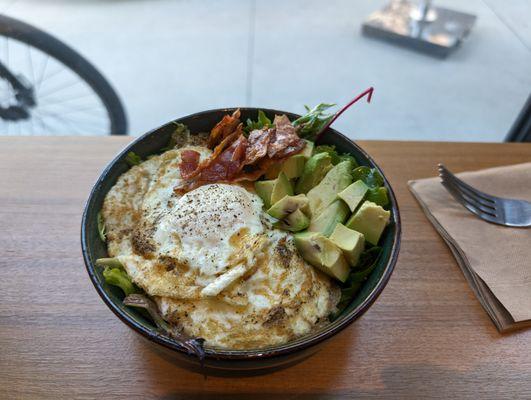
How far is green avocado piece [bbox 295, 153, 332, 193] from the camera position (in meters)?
1.21

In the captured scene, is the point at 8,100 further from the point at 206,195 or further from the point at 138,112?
the point at 206,195

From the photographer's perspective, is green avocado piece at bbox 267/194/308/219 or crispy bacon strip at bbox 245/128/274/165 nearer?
green avocado piece at bbox 267/194/308/219

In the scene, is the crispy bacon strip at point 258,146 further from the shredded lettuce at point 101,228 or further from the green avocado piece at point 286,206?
the shredded lettuce at point 101,228

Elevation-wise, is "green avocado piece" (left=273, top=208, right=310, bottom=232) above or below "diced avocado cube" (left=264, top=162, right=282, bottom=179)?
below

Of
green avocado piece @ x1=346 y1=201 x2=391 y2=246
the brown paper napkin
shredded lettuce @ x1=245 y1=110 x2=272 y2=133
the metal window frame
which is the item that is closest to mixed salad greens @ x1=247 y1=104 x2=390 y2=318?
green avocado piece @ x1=346 y1=201 x2=391 y2=246

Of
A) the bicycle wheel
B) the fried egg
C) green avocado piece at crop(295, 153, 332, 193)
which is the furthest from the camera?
the bicycle wheel

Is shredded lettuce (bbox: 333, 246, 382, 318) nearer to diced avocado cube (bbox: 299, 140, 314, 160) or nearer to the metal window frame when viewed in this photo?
diced avocado cube (bbox: 299, 140, 314, 160)

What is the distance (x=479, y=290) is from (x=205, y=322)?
2.49ft

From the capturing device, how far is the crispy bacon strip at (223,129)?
131 centimetres

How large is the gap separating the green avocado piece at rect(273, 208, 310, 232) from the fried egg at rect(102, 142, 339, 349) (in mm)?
21

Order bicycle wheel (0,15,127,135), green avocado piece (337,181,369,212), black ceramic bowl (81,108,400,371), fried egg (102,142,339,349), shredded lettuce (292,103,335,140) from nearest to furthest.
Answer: black ceramic bowl (81,108,400,371), fried egg (102,142,339,349), green avocado piece (337,181,369,212), shredded lettuce (292,103,335,140), bicycle wheel (0,15,127,135)

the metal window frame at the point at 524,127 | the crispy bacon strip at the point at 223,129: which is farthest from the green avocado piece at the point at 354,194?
the metal window frame at the point at 524,127

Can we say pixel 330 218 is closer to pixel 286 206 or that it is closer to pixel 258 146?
pixel 286 206

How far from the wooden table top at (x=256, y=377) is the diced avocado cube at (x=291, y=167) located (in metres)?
0.40
